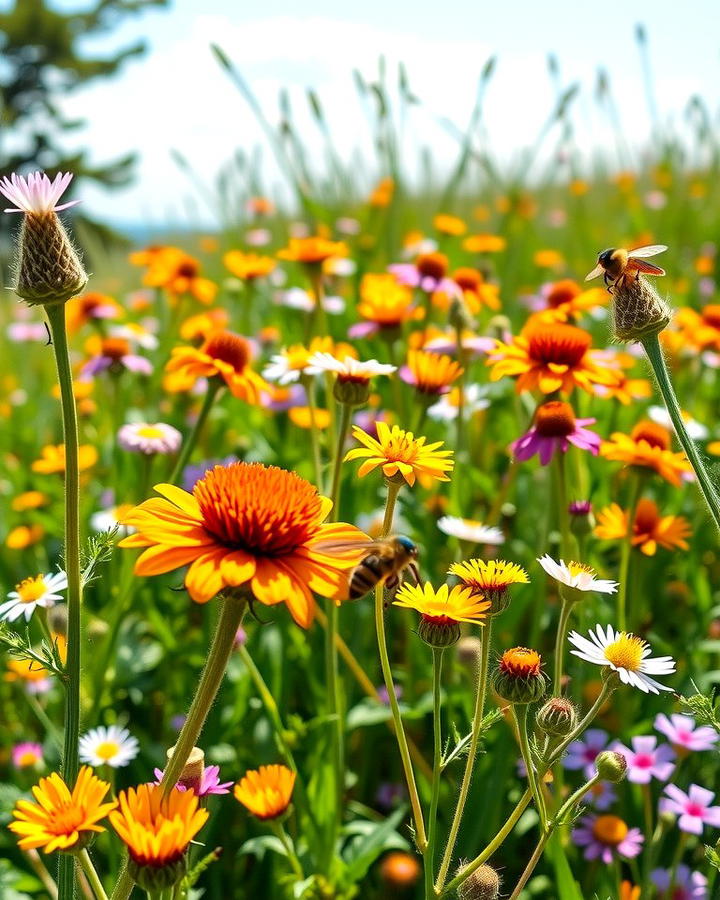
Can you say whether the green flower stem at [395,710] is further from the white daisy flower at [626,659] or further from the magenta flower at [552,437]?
the magenta flower at [552,437]

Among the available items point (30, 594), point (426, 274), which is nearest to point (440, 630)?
point (30, 594)

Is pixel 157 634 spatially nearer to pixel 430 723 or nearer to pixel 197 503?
pixel 430 723

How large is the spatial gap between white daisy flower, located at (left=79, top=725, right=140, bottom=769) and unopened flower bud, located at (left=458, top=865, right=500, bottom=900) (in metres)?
0.50

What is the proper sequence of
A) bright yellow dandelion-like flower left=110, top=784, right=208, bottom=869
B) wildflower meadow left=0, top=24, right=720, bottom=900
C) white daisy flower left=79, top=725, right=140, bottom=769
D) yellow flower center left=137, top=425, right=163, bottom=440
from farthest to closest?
1. yellow flower center left=137, top=425, right=163, bottom=440
2. white daisy flower left=79, top=725, right=140, bottom=769
3. wildflower meadow left=0, top=24, right=720, bottom=900
4. bright yellow dandelion-like flower left=110, top=784, right=208, bottom=869

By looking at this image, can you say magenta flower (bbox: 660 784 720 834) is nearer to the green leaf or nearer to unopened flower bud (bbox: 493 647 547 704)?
the green leaf

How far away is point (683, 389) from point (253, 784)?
175 centimetres

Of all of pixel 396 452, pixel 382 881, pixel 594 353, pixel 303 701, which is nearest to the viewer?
pixel 396 452

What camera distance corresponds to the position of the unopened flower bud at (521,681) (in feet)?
2.69

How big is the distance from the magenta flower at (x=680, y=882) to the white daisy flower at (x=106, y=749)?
0.77m

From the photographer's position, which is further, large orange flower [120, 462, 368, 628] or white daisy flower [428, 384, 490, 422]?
white daisy flower [428, 384, 490, 422]

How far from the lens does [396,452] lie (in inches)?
37.0

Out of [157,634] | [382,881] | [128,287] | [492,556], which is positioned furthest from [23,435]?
[128,287]

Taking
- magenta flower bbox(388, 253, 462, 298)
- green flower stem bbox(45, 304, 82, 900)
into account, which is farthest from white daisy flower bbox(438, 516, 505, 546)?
magenta flower bbox(388, 253, 462, 298)

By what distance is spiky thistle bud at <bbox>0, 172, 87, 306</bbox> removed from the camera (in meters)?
0.80
